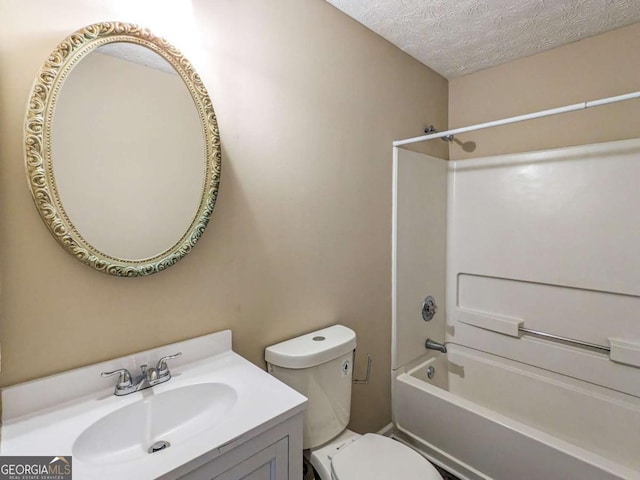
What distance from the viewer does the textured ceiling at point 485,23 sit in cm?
156

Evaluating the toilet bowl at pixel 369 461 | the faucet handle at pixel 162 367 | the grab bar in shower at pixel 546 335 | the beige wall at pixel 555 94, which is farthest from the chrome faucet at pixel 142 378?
the beige wall at pixel 555 94

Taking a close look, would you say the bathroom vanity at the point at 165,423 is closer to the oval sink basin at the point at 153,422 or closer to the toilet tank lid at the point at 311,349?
the oval sink basin at the point at 153,422

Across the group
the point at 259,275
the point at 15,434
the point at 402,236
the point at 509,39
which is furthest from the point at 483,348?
the point at 15,434

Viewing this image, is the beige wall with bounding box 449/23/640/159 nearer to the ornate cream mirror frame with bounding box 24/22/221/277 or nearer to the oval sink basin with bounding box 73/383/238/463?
the ornate cream mirror frame with bounding box 24/22/221/277

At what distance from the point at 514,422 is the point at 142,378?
5.31 feet

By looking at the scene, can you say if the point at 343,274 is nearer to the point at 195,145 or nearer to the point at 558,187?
the point at 195,145

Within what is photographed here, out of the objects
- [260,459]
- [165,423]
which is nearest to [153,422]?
[165,423]

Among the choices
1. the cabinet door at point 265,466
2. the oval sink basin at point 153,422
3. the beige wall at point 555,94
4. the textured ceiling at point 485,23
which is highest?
the textured ceiling at point 485,23

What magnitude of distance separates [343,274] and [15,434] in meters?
1.30

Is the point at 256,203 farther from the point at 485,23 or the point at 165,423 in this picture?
the point at 485,23

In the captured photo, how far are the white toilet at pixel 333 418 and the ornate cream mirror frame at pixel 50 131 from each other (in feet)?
1.98

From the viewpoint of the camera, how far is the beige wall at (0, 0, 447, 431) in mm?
869

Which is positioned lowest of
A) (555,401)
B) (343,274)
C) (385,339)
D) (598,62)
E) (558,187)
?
(555,401)

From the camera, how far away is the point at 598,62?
1.86 m
